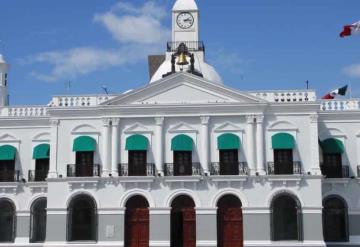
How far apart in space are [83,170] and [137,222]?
14.9 feet

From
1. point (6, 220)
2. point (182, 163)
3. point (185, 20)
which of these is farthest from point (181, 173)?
point (185, 20)

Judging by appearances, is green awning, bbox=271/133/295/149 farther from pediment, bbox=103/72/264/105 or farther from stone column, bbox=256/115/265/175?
pediment, bbox=103/72/264/105

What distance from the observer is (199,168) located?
3603cm

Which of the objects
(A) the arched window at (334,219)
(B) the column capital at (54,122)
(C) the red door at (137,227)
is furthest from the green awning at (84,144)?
(A) the arched window at (334,219)

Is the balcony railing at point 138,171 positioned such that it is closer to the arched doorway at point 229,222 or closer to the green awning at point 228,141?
the green awning at point 228,141

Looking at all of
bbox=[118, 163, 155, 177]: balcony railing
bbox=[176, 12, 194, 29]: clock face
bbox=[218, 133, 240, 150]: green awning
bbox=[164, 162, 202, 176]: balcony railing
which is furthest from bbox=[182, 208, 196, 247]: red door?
bbox=[176, 12, 194, 29]: clock face

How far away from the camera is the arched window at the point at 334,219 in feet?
124

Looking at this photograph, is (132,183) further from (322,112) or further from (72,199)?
(322,112)

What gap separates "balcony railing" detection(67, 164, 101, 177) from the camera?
3647 cm

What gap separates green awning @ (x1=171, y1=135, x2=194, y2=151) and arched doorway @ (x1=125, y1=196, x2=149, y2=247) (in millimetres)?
3667

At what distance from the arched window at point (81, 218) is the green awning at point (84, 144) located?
284 cm

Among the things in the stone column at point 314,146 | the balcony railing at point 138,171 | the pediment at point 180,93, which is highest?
the pediment at point 180,93

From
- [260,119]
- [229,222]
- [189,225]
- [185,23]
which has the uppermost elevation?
[185,23]

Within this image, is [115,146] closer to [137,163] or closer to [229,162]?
[137,163]
